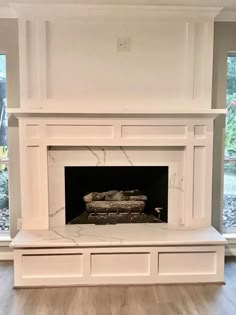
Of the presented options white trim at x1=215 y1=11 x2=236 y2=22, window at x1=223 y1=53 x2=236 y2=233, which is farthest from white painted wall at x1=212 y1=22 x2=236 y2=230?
window at x1=223 y1=53 x2=236 y2=233

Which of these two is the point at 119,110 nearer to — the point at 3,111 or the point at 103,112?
the point at 103,112

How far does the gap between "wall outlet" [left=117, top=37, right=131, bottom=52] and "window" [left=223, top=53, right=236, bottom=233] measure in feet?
3.49

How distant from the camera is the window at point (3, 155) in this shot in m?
3.60

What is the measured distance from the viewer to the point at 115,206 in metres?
3.70

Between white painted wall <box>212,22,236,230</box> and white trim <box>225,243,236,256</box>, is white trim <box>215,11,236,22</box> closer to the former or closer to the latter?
white painted wall <box>212,22,236,230</box>

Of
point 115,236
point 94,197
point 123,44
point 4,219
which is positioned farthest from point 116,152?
point 4,219

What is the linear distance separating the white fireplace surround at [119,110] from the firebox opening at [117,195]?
188mm

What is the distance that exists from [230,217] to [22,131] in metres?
2.30

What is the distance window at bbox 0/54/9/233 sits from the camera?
11.8ft

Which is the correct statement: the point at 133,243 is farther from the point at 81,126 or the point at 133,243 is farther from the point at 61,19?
the point at 61,19

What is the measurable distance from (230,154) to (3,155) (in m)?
2.31

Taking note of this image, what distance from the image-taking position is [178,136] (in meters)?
3.35

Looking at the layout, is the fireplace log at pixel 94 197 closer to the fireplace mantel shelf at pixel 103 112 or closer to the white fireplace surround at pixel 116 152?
the white fireplace surround at pixel 116 152

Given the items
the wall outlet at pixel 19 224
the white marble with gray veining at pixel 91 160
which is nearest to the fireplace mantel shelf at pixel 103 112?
the white marble with gray veining at pixel 91 160
